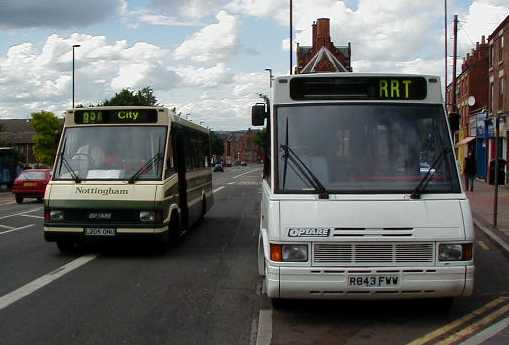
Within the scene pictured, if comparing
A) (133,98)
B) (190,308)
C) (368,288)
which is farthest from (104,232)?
(133,98)

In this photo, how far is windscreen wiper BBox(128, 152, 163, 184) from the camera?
37.3ft

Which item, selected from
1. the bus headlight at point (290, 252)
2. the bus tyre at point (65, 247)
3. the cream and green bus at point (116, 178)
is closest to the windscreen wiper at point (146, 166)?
the cream and green bus at point (116, 178)

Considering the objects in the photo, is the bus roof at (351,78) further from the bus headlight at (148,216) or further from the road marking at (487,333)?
the bus headlight at (148,216)

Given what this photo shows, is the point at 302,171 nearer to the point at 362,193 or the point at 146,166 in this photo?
the point at 362,193

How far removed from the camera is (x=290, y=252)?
21.6 feet

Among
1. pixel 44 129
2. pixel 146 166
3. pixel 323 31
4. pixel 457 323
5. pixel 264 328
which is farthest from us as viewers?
pixel 44 129

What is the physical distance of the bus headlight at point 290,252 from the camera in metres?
6.55

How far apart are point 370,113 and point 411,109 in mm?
452

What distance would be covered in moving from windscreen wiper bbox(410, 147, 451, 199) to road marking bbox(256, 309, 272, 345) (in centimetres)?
191

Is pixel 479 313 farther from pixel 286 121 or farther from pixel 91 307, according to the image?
pixel 91 307

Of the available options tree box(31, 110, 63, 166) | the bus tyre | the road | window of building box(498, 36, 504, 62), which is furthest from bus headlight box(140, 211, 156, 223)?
Result: tree box(31, 110, 63, 166)

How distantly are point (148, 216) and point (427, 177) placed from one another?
17.5 ft

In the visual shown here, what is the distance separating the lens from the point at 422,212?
6652mm

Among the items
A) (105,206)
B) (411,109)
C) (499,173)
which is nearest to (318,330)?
(411,109)
